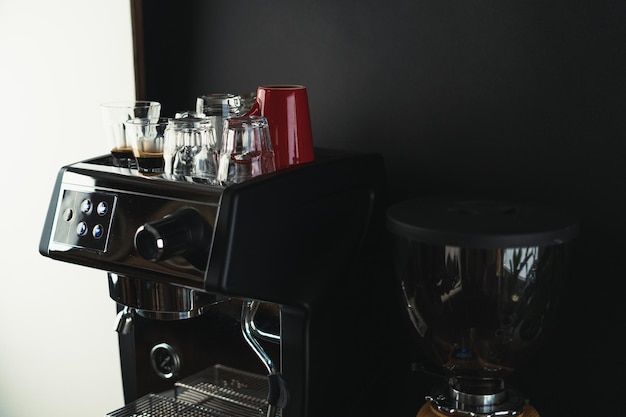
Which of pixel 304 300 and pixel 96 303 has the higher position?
pixel 304 300

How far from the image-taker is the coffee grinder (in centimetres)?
88

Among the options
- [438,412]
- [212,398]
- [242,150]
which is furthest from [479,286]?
[212,398]

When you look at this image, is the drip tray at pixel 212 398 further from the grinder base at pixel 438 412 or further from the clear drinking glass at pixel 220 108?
the clear drinking glass at pixel 220 108

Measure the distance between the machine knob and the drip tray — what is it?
10.7 inches

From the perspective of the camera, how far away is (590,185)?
1.10m

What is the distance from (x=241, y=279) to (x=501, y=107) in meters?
0.51

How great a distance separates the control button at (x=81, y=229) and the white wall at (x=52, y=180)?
538 mm

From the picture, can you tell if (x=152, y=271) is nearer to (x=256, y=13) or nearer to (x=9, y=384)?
(x=256, y=13)

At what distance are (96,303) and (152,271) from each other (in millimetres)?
816

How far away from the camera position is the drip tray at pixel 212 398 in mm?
1101

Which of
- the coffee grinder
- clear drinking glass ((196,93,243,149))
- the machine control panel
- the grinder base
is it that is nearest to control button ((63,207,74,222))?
the machine control panel

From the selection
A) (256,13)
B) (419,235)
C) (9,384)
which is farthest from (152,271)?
(9,384)

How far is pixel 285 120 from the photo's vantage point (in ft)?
3.35

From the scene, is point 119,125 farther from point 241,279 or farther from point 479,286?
point 479,286
